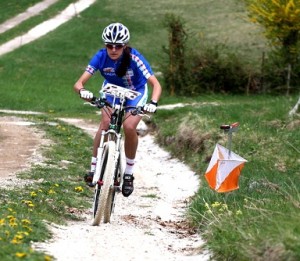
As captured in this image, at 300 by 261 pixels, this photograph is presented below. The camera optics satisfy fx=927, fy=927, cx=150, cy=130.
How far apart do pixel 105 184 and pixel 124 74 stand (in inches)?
52.2

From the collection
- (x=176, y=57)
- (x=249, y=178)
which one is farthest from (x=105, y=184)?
(x=176, y=57)

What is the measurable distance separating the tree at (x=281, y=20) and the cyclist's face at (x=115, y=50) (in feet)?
54.3

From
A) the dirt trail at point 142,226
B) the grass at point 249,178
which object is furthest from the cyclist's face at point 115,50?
the grass at point 249,178

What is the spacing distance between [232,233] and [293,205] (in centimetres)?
90

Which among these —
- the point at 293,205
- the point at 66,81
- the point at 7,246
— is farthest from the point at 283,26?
the point at 7,246

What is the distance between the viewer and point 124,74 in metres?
10.0

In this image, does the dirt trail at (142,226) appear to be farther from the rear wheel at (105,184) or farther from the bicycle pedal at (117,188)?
the bicycle pedal at (117,188)

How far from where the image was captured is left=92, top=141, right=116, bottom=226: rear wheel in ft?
30.7

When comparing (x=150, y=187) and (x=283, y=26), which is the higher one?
(x=283, y=26)

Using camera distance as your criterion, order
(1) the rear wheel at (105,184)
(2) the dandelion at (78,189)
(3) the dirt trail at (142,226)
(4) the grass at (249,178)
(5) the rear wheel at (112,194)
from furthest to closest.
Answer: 1. (2) the dandelion at (78,189)
2. (5) the rear wheel at (112,194)
3. (1) the rear wheel at (105,184)
4. (3) the dirt trail at (142,226)
5. (4) the grass at (249,178)

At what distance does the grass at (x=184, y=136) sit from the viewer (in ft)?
26.0

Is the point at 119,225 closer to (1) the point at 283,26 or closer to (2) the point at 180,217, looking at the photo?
(2) the point at 180,217

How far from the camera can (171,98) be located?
28438 millimetres

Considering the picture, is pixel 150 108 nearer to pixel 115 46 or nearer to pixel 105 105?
pixel 105 105
